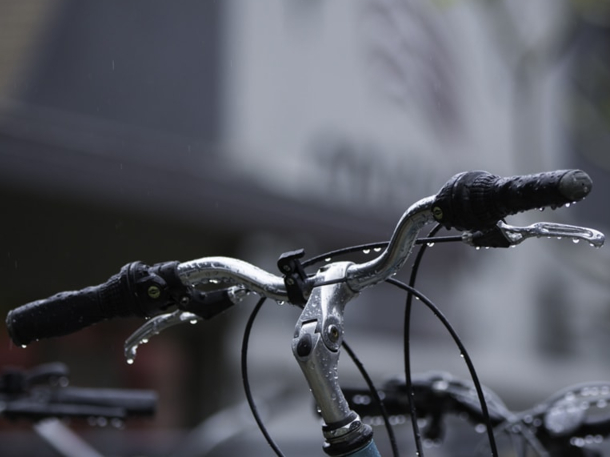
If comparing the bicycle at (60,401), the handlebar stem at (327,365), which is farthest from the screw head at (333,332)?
the bicycle at (60,401)

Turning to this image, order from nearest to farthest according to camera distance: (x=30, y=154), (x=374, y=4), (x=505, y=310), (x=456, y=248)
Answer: (x=30, y=154), (x=374, y=4), (x=456, y=248), (x=505, y=310)

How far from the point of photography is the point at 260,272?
59.1 inches

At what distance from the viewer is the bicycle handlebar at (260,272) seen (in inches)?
Answer: 47.8

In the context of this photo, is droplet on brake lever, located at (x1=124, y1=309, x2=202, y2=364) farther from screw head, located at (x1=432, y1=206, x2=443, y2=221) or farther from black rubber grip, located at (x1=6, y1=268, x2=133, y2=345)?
screw head, located at (x1=432, y1=206, x2=443, y2=221)

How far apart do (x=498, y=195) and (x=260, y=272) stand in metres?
0.42

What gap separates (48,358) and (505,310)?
9598mm

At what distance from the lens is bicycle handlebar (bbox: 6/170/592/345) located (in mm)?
1215

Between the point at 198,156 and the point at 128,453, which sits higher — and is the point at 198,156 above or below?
above

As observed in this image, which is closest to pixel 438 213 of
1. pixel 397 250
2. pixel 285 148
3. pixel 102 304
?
pixel 397 250

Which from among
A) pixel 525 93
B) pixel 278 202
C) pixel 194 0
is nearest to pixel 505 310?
pixel 525 93

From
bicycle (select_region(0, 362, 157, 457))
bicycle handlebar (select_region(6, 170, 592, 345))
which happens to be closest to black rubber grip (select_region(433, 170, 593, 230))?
bicycle handlebar (select_region(6, 170, 592, 345))

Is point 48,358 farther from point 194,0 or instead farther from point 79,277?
point 194,0

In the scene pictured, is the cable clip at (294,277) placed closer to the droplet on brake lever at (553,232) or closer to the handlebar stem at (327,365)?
the handlebar stem at (327,365)

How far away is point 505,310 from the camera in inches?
653
